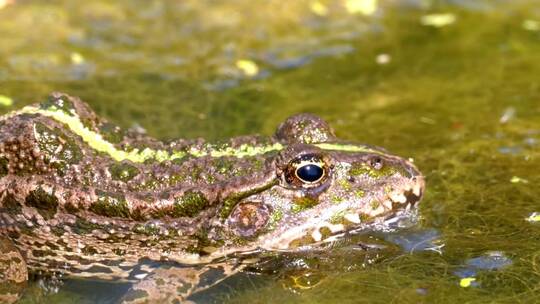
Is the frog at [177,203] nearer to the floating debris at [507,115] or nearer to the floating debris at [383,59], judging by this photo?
the floating debris at [507,115]

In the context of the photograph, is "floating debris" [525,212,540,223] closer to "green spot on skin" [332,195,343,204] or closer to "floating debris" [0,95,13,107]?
"green spot on skin" [332,195,343,204]

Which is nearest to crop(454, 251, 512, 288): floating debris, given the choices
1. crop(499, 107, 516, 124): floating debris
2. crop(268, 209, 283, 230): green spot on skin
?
crop(268, 209, 283, 230): green spot on skin

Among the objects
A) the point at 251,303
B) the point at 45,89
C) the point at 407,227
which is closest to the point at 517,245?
the point at 407,227

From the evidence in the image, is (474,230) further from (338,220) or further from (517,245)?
(338,220)

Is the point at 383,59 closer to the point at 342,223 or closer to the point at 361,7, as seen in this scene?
the point at 361,7

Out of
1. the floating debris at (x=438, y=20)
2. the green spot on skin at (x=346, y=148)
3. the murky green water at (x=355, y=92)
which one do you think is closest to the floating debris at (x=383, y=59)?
the murky green water at (x=355, y=92)

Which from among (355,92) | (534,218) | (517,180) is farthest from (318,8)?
(534,218)
